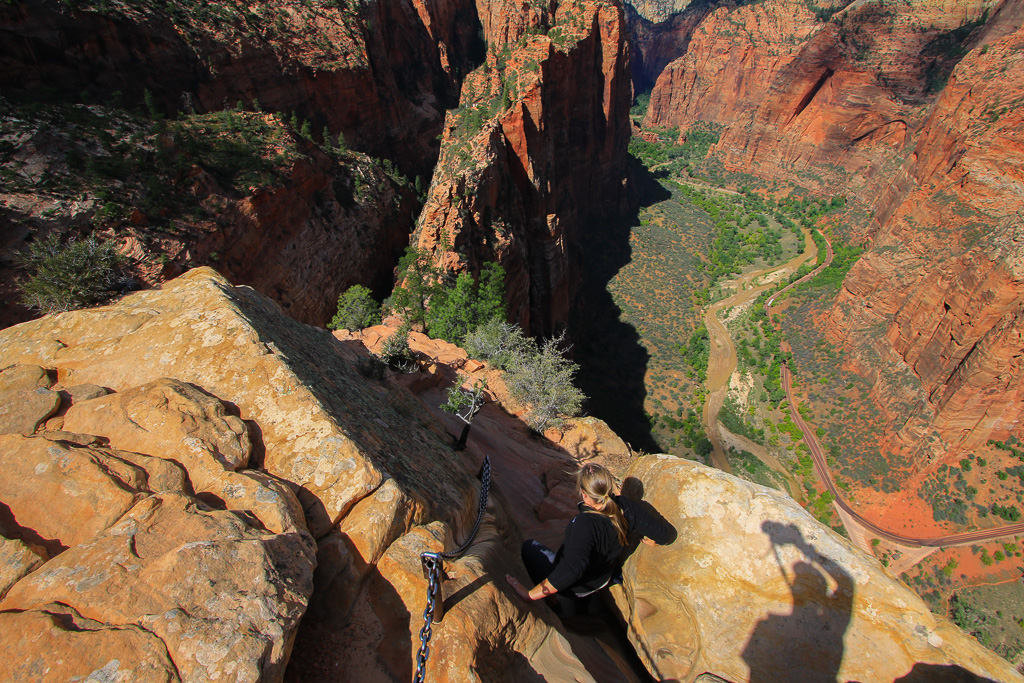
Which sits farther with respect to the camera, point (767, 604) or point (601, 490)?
point (767, 604)

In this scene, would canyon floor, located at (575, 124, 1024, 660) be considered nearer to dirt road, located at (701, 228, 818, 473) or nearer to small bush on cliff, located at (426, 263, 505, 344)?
dirt road, located at (701, 228, 818, 473)

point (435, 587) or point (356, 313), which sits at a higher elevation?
point (435, 587)

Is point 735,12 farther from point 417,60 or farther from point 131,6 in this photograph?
point 131,6

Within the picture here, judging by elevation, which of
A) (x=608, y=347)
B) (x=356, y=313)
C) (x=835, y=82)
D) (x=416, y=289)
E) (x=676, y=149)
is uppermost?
(x=835, y=82)

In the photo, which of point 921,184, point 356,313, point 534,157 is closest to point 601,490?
point 356,313

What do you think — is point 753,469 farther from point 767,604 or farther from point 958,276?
point 767,604
